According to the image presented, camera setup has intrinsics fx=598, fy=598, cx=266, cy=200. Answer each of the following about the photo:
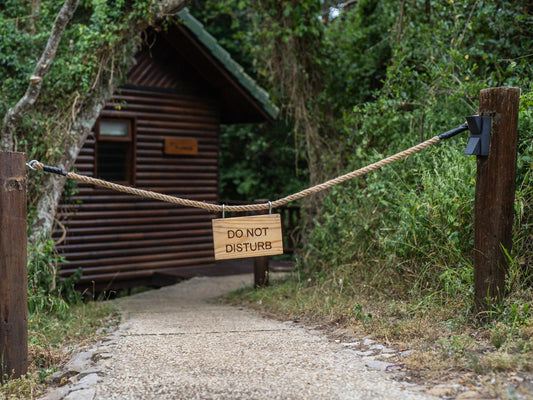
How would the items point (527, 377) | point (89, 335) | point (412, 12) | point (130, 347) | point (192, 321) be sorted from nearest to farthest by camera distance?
point (527, 377), point (130, 347), point (89, 335), point (192, 321), point (412, 12)

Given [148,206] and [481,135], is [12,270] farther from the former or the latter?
[148,206]

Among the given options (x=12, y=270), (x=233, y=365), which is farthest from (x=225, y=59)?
(x=233, y=365)

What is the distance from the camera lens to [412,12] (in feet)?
28.9

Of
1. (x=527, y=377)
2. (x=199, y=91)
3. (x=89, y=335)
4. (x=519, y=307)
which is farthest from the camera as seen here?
(x=199, y=91)

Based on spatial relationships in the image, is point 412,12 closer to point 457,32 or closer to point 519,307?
point 457,32

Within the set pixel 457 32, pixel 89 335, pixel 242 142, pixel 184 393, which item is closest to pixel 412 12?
pixel 457 32

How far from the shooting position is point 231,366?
13.8 feet

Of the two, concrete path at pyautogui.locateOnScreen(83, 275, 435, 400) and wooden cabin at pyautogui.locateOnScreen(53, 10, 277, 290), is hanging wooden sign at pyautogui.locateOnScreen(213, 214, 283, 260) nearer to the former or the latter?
concrete path at pyautogui.locateOnScreen(83, 275, 435, 400)

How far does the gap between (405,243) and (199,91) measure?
7425mm

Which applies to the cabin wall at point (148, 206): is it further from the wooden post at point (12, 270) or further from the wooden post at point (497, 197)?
the wooden post at point (497, 197)

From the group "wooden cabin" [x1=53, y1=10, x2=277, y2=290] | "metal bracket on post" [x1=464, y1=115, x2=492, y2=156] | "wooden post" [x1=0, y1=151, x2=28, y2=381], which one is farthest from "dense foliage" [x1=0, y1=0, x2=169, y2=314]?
"metal bracket on post" [x1=464, y1=115, x2=492, y2=156]

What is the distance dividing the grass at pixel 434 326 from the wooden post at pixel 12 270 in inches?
99.5

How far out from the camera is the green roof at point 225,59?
10398 mm

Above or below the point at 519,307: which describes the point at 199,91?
above
